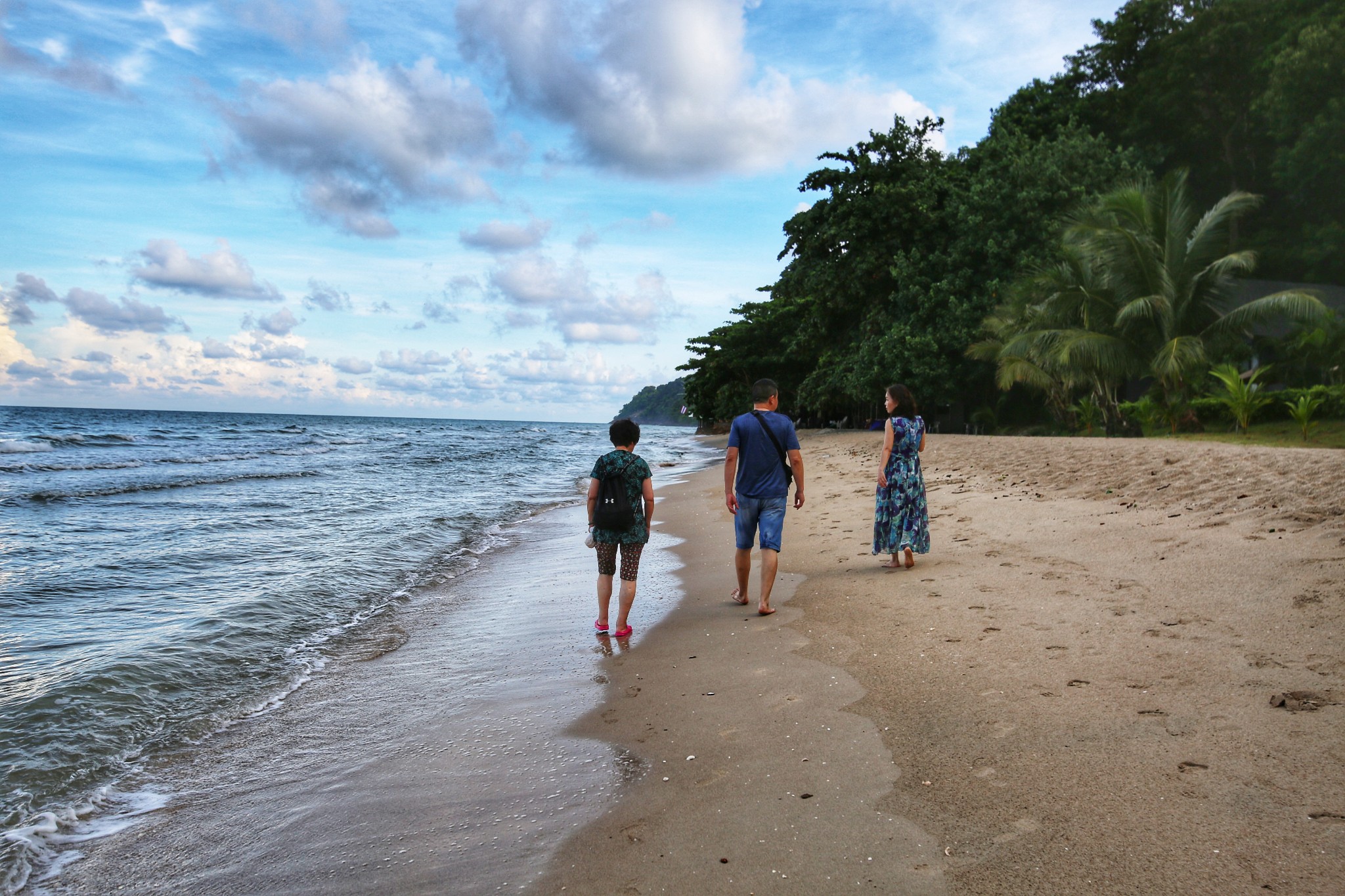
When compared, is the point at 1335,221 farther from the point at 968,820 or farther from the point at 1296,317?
the point at 968,820

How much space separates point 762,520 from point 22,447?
3439 centimetres

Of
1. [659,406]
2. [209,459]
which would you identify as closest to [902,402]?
[209,459]

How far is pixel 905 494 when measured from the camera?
21.1 ft

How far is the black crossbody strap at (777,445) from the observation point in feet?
18.5

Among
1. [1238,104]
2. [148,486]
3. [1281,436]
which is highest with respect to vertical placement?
[1238,104]

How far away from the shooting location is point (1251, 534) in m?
5.79

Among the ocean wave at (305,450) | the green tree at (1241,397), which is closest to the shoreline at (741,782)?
the green tree at (1241,397)

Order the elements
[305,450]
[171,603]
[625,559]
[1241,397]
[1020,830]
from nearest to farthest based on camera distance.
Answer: [1020,830], [625,559], [171,603], [1241,397], [305,450]

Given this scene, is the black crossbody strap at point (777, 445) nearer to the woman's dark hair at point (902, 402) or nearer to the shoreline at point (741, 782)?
the shoreline at point (741, 782)

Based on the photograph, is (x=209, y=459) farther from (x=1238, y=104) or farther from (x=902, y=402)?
(x=1238, y=104)

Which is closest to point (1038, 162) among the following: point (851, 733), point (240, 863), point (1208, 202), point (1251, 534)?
point (1208, 202)

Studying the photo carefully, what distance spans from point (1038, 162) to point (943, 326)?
18.6 feet

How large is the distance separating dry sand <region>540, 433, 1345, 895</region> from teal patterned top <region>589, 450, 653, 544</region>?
2.41 ft

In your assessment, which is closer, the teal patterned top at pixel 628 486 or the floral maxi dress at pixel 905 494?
the teal patterned top at pixel 628 486
